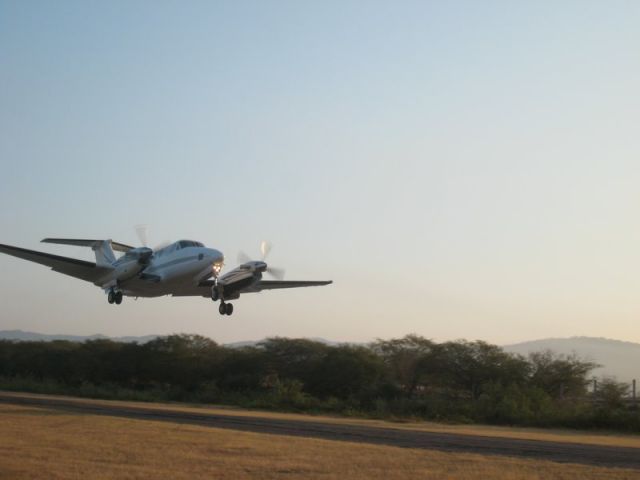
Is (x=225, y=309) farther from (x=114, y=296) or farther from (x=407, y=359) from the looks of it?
(x=407, y=359)

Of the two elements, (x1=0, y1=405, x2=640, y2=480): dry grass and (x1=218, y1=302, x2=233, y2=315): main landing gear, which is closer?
(x1=0, y1=405, x2=640, y2=480): dry grass

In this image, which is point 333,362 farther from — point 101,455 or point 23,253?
point 101,455

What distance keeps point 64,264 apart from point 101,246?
3894 millimetres

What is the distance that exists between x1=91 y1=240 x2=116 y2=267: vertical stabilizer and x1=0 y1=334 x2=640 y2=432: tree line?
1796cm

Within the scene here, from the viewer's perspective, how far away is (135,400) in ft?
210

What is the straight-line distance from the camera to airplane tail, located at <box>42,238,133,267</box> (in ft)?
147

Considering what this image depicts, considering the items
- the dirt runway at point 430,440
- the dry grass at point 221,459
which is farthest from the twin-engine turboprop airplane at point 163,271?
the dry grass at point 221,459

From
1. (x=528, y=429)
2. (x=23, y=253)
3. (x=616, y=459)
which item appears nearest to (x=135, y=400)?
(x=23, y=253)

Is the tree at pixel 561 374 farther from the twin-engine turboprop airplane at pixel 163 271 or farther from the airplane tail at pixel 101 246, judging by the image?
the airplane tail at pixel 101 246

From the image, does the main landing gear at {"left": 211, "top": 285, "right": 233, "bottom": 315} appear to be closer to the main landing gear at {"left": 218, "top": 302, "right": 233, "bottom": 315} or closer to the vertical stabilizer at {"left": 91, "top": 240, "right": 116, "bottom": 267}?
the main landing gear at {"left": 218, "top": 302, "right": 233, "bottom": 315}

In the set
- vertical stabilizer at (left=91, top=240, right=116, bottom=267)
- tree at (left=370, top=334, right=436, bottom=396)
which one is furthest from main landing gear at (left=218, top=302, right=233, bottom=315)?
tree at (left=370, top=334, right=436, bottom=396)

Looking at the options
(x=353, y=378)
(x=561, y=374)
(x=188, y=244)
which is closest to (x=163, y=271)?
(x=188, y=244)

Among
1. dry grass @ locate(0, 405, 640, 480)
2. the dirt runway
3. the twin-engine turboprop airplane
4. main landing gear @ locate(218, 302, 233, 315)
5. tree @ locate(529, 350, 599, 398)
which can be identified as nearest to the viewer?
dry grass @ locate(0, 405, 640, 480)

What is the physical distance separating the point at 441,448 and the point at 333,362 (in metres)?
43.7
